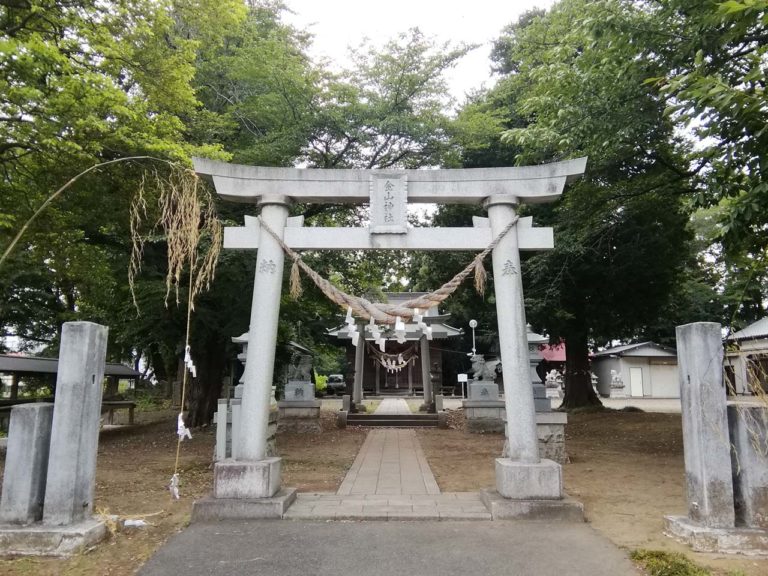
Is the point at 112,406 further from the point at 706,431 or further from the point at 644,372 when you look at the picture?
the point at 644,372

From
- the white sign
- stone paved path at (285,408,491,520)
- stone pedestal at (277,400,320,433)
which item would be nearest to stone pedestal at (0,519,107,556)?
stone paved path at (285,408,491,520)

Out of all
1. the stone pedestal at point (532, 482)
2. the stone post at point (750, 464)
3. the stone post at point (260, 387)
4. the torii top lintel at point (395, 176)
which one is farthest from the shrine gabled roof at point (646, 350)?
the stone post at point (260, 387)

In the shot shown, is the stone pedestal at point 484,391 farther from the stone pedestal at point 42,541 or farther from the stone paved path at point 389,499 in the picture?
the stone pedestal at point 42,541

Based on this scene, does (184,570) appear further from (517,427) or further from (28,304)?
(28,304)

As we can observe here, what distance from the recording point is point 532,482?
5.68 m

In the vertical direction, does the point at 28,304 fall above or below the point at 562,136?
below

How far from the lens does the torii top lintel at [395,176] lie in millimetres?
6504

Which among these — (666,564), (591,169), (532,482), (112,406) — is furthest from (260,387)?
(112,406)

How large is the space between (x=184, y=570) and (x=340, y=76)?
35.4 feet

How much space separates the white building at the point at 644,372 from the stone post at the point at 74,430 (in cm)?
3179

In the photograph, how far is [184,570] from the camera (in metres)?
4.21

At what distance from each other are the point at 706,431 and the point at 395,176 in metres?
4.40

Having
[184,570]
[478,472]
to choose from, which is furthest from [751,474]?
[184,570]

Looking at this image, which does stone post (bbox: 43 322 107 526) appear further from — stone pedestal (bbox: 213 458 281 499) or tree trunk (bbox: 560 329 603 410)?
tree trunk (bbox: 560 329 603 410)
